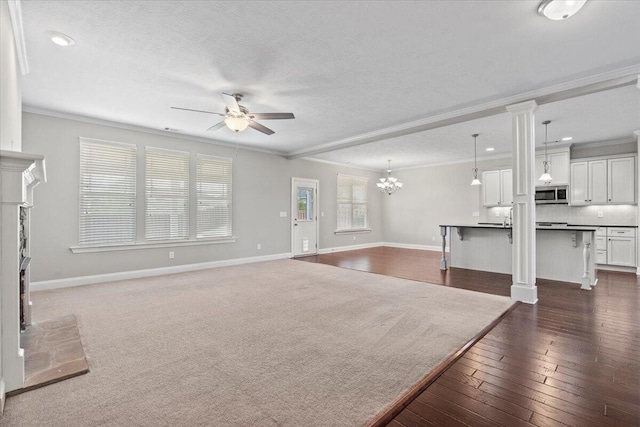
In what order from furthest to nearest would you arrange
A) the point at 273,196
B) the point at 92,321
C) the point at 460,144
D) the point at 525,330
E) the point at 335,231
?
the point at 335,231
the point at 273,196
the point at 460,144
the point at 92,321
the point at 525,330

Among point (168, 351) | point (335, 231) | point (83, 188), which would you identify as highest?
point (83, 188)

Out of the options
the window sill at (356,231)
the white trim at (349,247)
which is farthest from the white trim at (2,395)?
the window sill at (356,231)

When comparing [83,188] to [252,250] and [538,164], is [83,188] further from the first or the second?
[538,164]

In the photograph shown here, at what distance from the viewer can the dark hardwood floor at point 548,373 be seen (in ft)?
5.95

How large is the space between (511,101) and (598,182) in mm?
4238

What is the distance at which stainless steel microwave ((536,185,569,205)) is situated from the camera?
6957mm

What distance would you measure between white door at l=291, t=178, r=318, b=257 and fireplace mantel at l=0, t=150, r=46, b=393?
20.3ft

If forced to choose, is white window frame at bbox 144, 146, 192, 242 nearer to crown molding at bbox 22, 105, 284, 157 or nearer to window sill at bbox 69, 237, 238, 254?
window sill at bbox 69, 237, 238, 254

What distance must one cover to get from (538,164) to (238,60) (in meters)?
7.34

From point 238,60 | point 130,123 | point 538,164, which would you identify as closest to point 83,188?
point 130,123

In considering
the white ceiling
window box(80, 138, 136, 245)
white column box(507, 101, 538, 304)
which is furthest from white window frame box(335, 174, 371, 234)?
white column box(507, 101, 538, 304)

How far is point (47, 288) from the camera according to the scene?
15.4 feet

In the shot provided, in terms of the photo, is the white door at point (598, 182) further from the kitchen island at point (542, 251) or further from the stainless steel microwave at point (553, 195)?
the kitchen island at point (542, 251)

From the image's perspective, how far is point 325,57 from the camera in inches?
123
